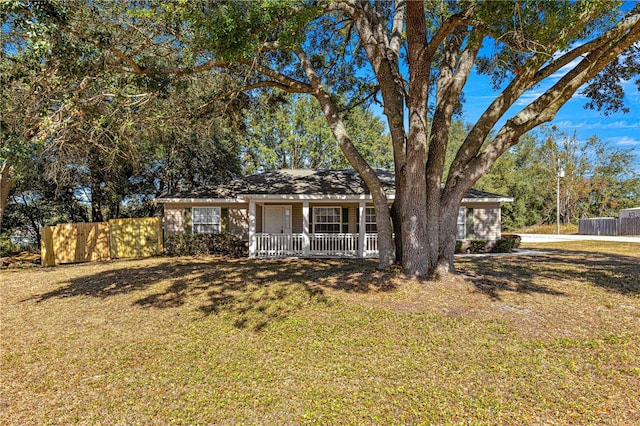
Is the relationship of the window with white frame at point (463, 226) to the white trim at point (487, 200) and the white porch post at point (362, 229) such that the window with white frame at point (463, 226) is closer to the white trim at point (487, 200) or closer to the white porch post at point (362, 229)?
the white trim at point (487, 200)

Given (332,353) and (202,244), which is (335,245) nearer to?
(202,244)

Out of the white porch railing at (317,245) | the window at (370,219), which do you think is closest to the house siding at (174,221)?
the white porch railing at (317,245)

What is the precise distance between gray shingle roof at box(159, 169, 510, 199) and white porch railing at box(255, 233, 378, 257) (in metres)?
1.93

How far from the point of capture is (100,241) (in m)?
14.3

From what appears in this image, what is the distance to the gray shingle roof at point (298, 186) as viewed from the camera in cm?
1391

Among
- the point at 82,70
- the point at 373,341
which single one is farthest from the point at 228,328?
the point at 82,70

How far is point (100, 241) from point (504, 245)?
18.8m

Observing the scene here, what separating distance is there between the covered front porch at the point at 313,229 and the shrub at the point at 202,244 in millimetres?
1328

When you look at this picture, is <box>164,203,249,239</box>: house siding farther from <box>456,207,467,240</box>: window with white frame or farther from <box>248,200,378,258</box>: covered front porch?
<box>456,207,467,240</box>: window with white frame

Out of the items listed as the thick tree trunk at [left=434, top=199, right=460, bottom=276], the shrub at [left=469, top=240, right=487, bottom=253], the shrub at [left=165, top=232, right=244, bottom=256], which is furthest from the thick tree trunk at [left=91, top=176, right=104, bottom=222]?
the shrub at [left=469, top=240, right=487, bottom=253]

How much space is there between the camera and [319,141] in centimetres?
2798

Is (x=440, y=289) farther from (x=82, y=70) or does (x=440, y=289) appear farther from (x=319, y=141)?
(x=319, y=141)

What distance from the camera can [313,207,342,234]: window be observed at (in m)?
15.2

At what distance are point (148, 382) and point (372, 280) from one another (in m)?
4.68
